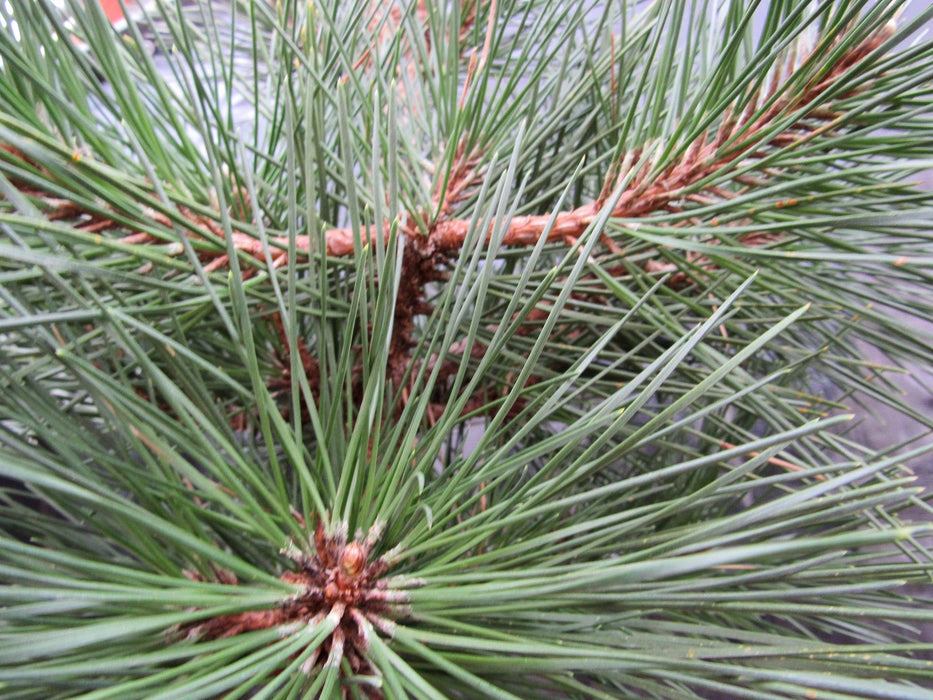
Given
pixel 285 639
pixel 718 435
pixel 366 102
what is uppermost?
pixel 366 102

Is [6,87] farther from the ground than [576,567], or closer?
farther from the ground

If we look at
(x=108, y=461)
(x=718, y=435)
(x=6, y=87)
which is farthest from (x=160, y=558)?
(x=718, y=435)

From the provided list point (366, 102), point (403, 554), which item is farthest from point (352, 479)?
point (366, 102)

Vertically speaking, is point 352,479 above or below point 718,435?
above

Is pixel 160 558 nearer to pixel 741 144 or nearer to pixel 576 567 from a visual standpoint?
pixel 576 567

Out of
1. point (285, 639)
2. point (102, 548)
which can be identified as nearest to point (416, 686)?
point (285, 639)

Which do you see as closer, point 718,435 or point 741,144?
point 741,144

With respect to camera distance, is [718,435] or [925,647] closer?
[925,647]

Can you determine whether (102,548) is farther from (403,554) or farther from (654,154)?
(654,154)
